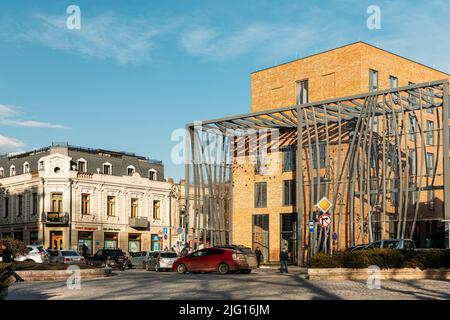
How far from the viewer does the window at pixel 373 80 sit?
48.4 metres

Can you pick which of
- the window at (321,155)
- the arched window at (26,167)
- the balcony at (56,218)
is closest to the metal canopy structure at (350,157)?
the window at (321,155)

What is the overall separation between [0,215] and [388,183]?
4180 centimetres

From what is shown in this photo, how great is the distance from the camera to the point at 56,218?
59312mm

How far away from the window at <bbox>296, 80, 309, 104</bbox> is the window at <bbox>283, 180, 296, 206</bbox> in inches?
253

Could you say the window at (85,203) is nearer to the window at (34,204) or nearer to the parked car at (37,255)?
the window at (34,204)

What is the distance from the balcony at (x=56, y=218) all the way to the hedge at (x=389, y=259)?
3740 cm

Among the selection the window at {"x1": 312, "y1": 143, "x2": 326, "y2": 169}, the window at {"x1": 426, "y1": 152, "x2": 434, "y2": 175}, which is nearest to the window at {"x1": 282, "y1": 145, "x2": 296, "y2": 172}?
the window at {"x1": 312, "y1": 143, "x2": 326, "y2": 169}

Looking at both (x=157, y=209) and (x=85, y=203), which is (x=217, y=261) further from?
(x=157, y=209)

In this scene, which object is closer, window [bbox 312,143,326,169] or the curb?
the curb

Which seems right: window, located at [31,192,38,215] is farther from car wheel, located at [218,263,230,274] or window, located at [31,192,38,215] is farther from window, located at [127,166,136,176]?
car wheel, located at [218,263,230,274]

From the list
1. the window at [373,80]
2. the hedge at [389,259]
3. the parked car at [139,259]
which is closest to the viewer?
the hedge at [389,259]

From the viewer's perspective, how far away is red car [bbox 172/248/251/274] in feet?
108

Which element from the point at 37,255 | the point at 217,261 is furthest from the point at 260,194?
the point at 217,261
